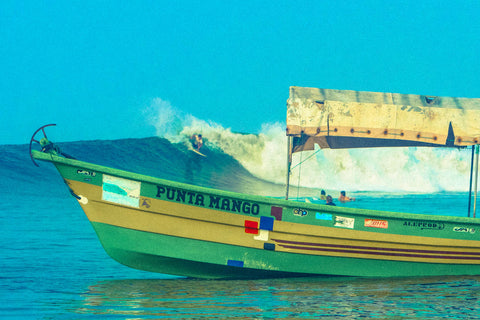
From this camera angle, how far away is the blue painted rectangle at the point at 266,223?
7.67m

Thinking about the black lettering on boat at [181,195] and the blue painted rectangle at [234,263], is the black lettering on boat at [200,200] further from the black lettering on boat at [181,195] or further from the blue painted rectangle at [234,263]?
the blue painted rectangle at [234,263]

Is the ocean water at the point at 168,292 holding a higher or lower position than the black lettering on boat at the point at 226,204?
lower

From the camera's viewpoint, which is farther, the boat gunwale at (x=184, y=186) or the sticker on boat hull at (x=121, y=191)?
the sticker on boat hull at (x=121, y=191)

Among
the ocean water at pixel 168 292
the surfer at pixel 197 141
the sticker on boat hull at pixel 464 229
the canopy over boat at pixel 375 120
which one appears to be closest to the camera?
the ocean water at pixel 168 292

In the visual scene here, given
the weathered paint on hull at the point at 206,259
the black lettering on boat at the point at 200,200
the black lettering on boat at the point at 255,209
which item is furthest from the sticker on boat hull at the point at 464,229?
the black lettering on boat at the point at 200,200

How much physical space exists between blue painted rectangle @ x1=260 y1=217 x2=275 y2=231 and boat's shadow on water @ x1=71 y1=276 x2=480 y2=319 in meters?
0.81

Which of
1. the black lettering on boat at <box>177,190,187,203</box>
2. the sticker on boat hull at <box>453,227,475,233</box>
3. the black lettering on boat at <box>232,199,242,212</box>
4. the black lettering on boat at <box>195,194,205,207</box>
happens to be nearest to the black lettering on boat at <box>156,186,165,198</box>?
the black lettering on boat at <box>177,190,187,203</box>

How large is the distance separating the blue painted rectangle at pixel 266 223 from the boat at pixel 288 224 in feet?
0.05

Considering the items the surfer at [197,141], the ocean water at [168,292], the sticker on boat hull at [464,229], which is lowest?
the ocean water at [168,292]

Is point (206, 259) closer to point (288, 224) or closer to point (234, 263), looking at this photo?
point (234, 263)

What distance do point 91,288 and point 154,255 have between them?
3.29 ft

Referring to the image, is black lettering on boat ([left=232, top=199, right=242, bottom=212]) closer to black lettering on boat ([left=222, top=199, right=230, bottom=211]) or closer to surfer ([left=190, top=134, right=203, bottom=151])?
black lettering on boat ([left=222, top=199, right=230, bottom=211])

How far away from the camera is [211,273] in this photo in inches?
318

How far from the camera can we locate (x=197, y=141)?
38562 millimetres
